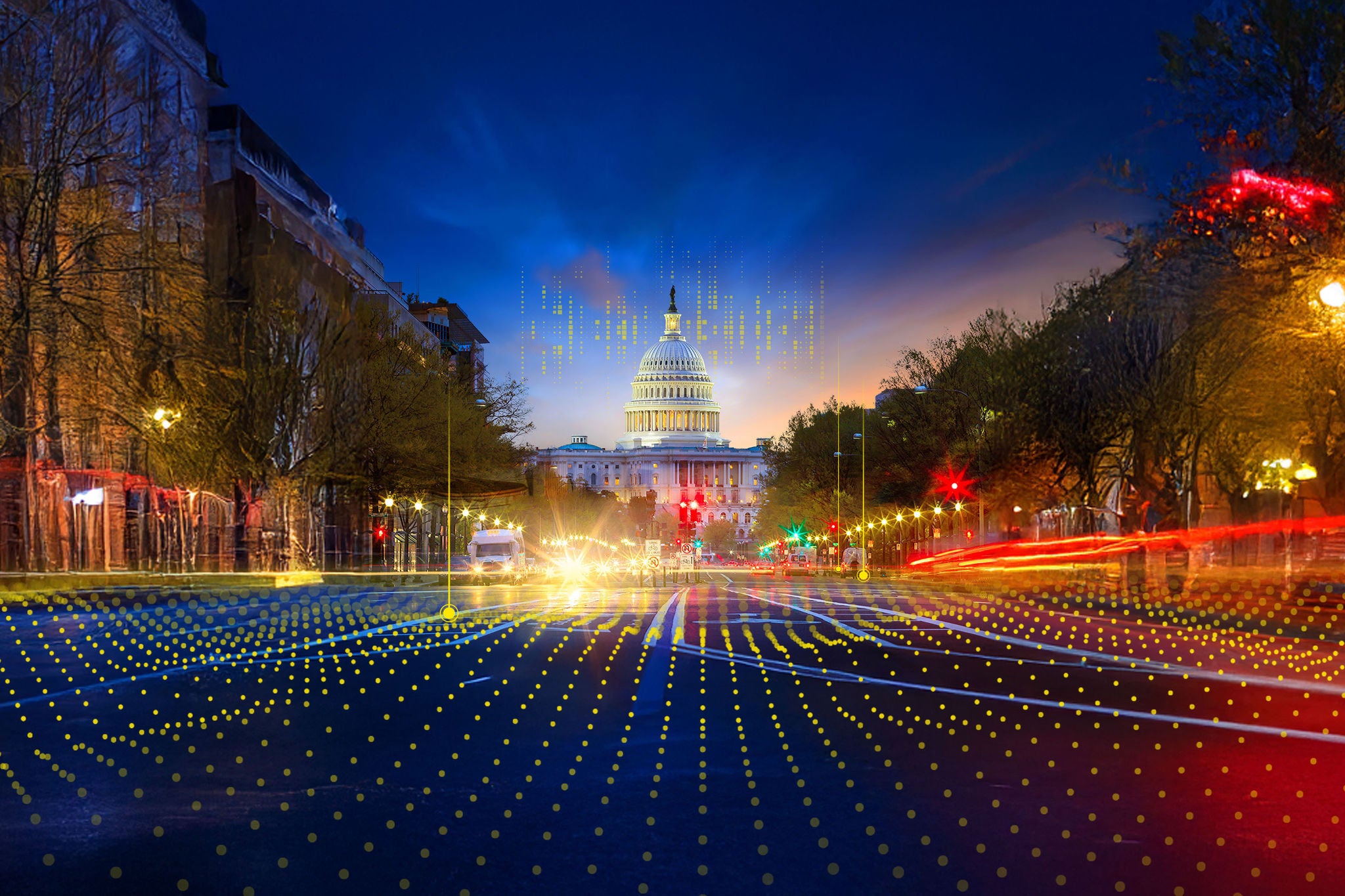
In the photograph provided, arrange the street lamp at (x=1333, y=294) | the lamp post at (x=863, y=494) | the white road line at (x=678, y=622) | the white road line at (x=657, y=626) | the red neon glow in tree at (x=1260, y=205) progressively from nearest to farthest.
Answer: the street lamp at (x=1333, y=294)
the white road line at (x=657, y=626)
the white road line at (x=678, y=622)
the red neon glow in tree at (x=1260, y=205)
the lamp post at (x=863, y=494)

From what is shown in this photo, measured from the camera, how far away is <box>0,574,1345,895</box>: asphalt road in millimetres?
5594

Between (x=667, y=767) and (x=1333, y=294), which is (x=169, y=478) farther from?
(x=667, y=767)

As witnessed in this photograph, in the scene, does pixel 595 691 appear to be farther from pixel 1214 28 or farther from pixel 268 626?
pixel 1214 28

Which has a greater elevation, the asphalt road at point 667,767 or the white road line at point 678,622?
the asphalt road at point 667,767

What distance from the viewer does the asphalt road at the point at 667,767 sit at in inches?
220

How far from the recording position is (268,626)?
20.6m

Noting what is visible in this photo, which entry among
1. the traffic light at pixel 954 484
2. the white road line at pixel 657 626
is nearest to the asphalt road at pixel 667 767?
the white road line at pixel 657 626

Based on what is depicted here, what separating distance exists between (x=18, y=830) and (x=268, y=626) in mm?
14815

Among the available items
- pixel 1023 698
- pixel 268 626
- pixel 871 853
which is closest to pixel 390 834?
pixel 871 853

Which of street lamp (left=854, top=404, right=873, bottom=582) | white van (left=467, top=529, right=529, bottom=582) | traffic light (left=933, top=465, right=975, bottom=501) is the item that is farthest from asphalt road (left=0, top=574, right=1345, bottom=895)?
street lamp (left=854, top=404, right=873, bottom=582)

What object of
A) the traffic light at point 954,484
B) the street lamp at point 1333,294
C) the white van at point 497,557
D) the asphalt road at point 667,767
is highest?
the street lamp at point 1333,294

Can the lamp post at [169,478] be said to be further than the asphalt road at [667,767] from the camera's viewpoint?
Yes

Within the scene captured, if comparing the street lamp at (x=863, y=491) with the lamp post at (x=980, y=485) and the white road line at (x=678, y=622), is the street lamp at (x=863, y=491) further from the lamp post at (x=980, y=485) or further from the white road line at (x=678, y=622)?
the white road line at (x=678, y=622)

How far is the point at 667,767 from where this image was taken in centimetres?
798
